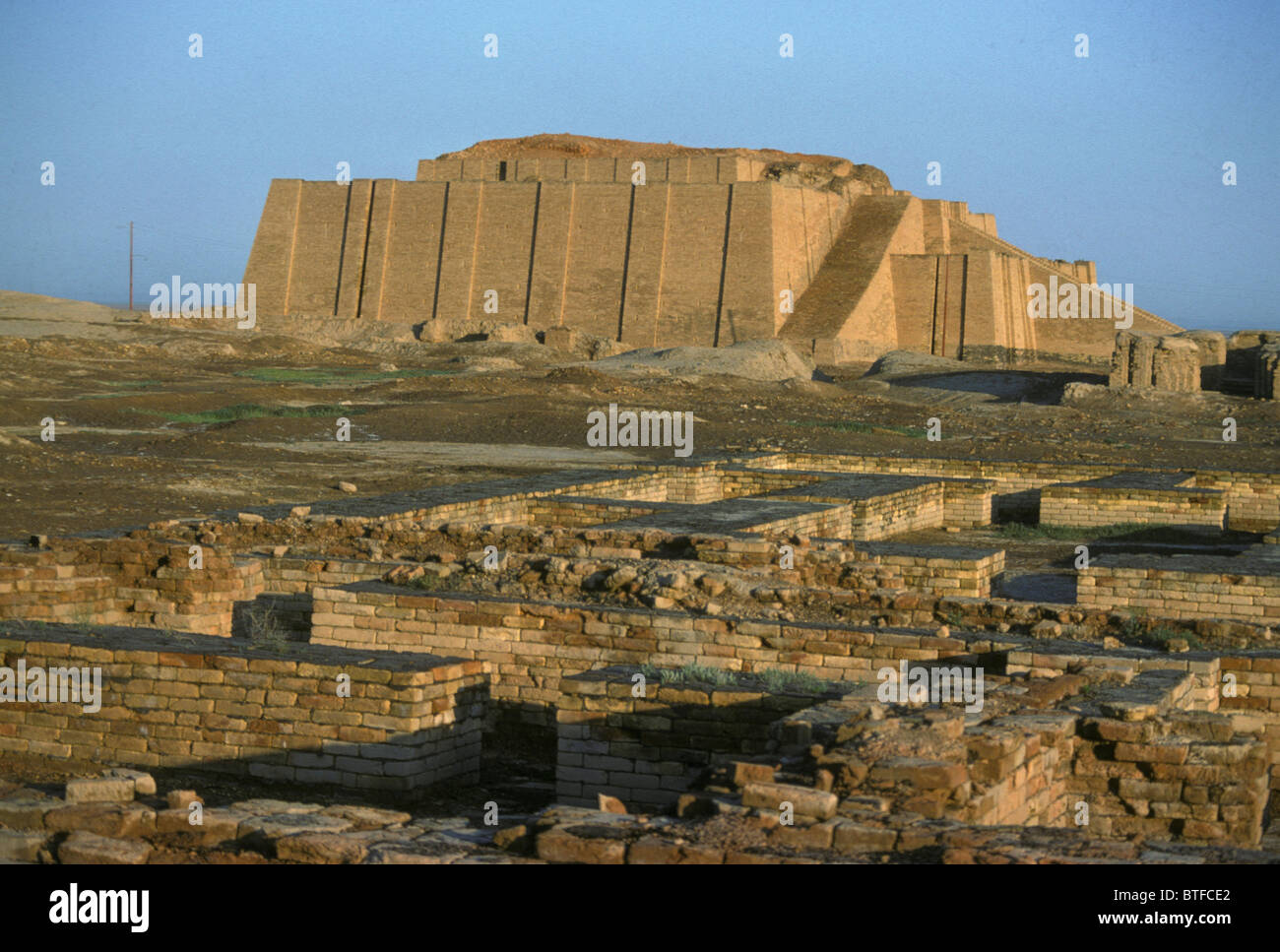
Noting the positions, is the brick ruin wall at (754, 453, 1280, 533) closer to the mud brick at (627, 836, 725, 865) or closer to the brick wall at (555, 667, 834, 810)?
the brick wall at (555, 667, 834, 810)

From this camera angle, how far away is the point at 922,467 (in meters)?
17.3

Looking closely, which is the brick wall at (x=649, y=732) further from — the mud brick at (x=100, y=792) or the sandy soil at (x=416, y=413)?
the sandy soil at (x=416, y=413)

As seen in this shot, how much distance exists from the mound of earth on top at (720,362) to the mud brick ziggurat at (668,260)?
132 inches

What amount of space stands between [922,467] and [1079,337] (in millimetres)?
28638

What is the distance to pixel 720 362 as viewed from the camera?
34781 millimetres

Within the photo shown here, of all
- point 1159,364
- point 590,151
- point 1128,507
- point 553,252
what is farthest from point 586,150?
point 1128,507

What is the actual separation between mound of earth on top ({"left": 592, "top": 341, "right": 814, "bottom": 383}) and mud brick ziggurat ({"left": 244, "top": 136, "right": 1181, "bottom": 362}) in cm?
334

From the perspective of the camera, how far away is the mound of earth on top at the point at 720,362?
34.1 meters

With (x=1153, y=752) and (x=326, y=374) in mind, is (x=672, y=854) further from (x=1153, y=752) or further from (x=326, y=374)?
(x=326, y=374)

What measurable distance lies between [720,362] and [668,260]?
768cm

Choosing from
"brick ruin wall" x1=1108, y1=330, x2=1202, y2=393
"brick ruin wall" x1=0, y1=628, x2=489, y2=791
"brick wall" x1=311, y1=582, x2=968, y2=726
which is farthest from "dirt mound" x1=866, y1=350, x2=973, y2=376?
"brick ruin wall" x1=0, y1=628, x2=489, y2=791

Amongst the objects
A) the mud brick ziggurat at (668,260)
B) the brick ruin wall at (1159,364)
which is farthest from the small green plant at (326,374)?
the brick ruin wall at (1159,364)

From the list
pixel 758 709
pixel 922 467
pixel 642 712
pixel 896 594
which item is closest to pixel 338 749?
pixel 642 712
